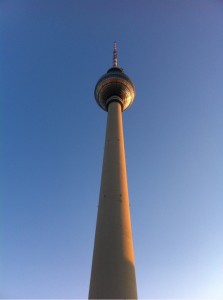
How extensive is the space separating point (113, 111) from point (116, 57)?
2054 centimetres

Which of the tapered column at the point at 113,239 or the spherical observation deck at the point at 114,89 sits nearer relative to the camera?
the tapered column at the point at 113,239

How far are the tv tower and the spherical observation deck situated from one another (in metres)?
7.13

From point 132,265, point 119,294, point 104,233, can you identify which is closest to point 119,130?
point 104,233

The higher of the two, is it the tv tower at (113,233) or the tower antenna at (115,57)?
the tower antenna at (115,57)

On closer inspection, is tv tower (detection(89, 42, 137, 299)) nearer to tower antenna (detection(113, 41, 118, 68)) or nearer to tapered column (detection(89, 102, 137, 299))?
tapered column (detection(89, 102, 137, 299))

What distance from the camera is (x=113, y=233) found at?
2850cm

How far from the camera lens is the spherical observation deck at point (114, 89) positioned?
5075 cm

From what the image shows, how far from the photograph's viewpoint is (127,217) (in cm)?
3091

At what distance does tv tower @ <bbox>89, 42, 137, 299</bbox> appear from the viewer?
24.9 meters

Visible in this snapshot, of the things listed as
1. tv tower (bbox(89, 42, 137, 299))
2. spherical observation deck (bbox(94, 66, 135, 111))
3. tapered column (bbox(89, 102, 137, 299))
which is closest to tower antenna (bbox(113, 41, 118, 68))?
spherical observation deck (bbox(94, 66, 135, 111))

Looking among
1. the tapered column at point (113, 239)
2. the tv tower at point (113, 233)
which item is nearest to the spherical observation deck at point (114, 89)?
the tv tower at point (113, 233)

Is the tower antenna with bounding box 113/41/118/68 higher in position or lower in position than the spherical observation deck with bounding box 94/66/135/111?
higher

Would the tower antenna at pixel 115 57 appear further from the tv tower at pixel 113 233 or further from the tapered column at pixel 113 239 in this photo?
the tapered column at pixel 113 239

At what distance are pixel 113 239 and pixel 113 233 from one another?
682 mm
